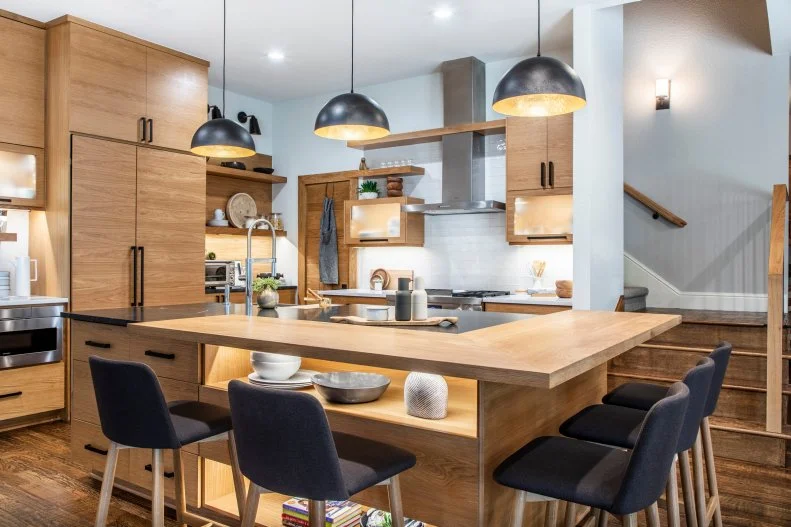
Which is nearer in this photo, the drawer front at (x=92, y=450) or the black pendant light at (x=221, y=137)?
the drawer front at (x=92, y=450)

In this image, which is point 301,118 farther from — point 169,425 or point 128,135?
point 169,425

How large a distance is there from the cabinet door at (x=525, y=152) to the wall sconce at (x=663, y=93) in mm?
1586

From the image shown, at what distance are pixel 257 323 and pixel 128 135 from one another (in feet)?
10.5

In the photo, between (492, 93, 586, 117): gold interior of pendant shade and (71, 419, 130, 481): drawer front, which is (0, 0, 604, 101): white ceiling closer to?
(492, 93, 586, 117): gold interior of pendant shade

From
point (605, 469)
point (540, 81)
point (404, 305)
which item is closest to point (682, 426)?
point (605, 469)

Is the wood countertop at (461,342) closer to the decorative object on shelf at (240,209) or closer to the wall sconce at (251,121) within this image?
the decorative object on shelf at (240,209)

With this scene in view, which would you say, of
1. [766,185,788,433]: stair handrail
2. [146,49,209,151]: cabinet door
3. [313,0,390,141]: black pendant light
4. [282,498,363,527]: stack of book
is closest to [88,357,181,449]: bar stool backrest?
[282,498,363,527]: stack of book

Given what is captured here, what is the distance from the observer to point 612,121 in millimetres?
4988

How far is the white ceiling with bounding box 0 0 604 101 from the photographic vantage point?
461 centimetres

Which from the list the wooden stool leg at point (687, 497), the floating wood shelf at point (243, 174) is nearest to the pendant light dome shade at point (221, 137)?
the floating wood shelf at point (243, 174)

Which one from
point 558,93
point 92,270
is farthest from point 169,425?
point 92,270

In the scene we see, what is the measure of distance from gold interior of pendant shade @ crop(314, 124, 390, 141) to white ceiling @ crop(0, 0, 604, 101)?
1458mm

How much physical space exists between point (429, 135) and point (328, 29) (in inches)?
54.7

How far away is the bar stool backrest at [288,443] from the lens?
1598mm
